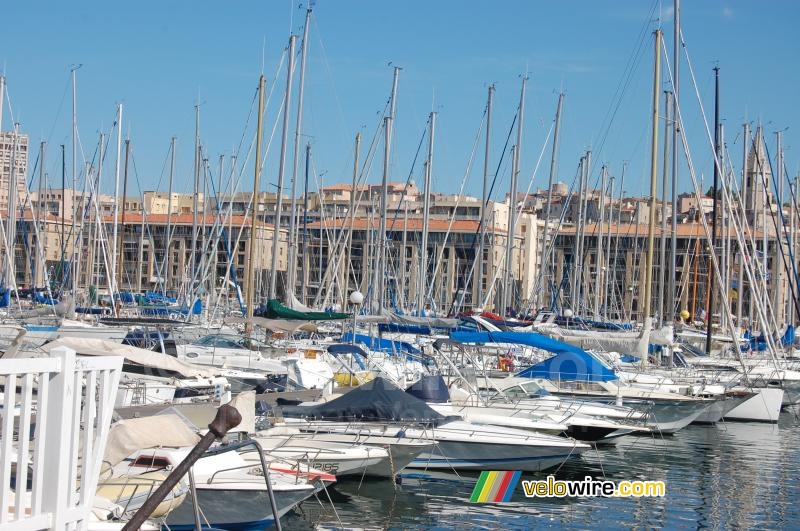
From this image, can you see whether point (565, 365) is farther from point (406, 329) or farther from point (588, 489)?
point (588, 489)

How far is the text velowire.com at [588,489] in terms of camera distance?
71.6 ft

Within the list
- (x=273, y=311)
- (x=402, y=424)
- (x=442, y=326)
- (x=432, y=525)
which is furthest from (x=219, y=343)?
(x=432, y=525)

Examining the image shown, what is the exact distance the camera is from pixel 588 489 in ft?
73.2

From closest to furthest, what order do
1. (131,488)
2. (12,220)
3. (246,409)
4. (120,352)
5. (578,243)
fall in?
1. (131,488)
2. (246,409)
3. (120,352)
4. (12,220)
5. (578,243)

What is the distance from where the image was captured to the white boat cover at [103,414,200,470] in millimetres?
10750

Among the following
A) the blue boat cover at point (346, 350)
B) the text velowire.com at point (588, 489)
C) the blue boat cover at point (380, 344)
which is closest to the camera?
the text velowire.com at point (588, 489)

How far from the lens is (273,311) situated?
36125 mm

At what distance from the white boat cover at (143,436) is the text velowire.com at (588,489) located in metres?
11.7

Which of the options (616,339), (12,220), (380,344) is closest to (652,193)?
(616,339)

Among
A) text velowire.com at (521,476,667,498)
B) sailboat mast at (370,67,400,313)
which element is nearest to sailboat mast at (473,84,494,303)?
sailboat mast at (370,67,400,313)

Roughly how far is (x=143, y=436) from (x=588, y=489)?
13295 millimetres

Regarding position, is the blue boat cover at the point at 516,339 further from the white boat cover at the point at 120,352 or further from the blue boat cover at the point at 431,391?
the white boat cover at the point at 120,352

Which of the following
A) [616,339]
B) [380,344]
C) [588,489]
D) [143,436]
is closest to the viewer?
[143,436]

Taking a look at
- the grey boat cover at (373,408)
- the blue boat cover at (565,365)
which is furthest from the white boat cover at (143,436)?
the blue boat cover at (565,365)
